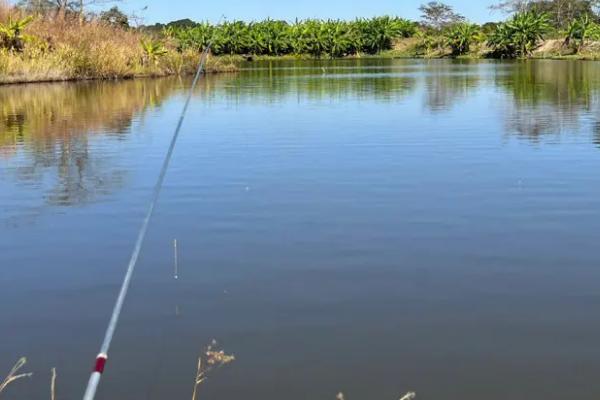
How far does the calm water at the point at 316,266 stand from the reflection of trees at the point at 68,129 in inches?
3.4

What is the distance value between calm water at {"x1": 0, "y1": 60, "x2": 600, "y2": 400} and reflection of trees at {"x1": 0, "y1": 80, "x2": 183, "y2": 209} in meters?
0.09

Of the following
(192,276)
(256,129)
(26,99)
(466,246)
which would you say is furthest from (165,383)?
(26,99)

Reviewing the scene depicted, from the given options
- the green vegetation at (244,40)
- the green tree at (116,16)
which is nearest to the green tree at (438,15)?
the green vegetation at (244,40)

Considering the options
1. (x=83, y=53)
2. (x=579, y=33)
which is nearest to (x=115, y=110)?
(x=83, y=53)

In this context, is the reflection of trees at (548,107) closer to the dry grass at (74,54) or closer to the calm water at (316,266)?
the calm water at (316,266)

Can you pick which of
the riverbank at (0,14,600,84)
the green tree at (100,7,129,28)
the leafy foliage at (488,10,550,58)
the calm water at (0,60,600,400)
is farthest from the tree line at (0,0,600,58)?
the calm water at (0,60,600,400)

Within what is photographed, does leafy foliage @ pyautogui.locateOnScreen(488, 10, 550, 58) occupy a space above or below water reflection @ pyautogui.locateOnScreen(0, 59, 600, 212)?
above

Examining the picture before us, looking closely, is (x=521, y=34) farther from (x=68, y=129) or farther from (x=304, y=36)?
(x=68, y=129)

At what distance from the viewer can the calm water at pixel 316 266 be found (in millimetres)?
3918

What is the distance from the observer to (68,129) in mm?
14820

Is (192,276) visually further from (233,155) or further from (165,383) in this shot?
(233,155)

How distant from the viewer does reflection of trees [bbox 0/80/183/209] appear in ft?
30.4

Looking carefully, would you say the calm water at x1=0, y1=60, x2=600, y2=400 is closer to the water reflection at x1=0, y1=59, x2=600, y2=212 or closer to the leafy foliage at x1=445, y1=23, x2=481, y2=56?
the water reflection at x1=0, y1=59, x2=600, y2=212

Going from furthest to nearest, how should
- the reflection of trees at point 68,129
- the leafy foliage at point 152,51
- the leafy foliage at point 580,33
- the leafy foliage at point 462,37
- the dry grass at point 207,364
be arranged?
the leafy foliage at point 462,37, the leafy foliage at point 580,33, the leafy foliage at point 152,51, the reflection of trees at point 68,129, the dry grass at point 207,364
